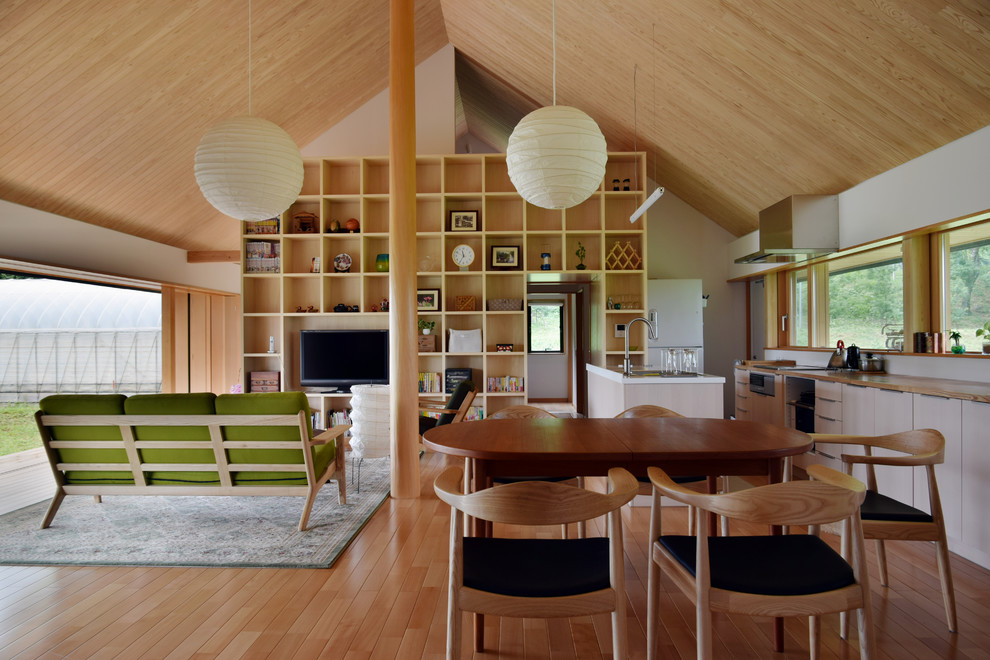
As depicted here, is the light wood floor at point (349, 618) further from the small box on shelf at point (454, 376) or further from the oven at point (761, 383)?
the small box on shelf at point (454, 376)

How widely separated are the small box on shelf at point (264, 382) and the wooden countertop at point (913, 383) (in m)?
5.24

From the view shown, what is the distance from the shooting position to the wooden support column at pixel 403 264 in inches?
154

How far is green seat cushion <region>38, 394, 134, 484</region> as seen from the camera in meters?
3.28

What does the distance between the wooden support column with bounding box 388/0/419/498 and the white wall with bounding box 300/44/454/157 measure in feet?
8.23

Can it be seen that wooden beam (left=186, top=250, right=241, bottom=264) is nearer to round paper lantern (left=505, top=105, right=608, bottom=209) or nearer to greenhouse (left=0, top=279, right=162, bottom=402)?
greenhouse (left=0, top=279, right=162, bottom=402)

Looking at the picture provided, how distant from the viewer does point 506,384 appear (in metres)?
6.20

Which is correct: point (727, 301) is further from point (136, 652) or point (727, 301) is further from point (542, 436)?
point (136, 652)

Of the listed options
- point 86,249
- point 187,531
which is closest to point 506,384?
point 187,531

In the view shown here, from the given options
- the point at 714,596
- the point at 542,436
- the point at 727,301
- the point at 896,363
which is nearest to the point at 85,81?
the point at 542,436

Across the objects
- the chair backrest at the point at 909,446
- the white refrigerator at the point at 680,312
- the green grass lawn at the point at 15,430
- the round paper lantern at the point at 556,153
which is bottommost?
the green grass lawn at the point at 15,430

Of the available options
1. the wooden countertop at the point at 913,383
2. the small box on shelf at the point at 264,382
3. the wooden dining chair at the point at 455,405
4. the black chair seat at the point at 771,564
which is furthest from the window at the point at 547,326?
the black chair seat at the point at 771,564

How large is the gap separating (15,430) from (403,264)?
5449mm

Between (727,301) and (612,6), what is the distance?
14.4ft

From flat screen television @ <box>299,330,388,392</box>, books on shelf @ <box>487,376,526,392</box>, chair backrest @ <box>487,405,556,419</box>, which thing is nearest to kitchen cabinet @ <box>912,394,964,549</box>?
chair backrest @ <box>487,405,556,419</box>
